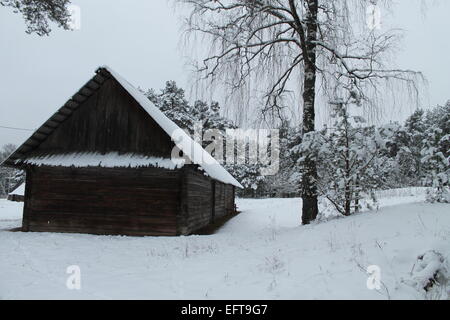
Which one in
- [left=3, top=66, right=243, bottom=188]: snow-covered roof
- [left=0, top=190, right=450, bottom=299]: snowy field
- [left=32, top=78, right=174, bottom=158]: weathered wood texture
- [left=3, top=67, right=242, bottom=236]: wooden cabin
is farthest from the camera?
[left=32, top=78, right=174, bottom=158]: weathered wood texture

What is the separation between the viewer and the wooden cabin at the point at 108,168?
11844mm

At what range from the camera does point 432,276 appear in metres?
3.93

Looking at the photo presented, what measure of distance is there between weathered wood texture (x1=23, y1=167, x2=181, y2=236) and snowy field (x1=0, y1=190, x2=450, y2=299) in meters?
3.11

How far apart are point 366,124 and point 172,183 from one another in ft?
23.1

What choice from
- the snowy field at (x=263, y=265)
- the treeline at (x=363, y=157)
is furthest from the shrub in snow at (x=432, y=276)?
the treeline at (x=363, y=157)

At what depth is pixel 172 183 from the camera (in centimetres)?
1197

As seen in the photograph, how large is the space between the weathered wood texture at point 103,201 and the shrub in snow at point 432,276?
28.8 ft

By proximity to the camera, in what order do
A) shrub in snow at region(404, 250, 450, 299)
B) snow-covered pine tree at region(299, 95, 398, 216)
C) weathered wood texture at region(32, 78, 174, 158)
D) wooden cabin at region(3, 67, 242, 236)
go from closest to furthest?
shrub in snow at region(404, 250, 450, 299) → snow-covered pine tree at region(299, 95, 398, 216) → wooden cabin at region(3, 67, 242, 236) → weathered wood texture at region(32, 78, 174, 158)

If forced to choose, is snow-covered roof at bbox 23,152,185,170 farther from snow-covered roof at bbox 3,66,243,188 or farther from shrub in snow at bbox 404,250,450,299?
shrub in snow at bbox 404,250,450,299

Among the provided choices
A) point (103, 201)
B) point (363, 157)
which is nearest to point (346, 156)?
point (363, 157)

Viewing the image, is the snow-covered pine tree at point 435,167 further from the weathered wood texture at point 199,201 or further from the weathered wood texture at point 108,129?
the weathered wood texture at point 108,129

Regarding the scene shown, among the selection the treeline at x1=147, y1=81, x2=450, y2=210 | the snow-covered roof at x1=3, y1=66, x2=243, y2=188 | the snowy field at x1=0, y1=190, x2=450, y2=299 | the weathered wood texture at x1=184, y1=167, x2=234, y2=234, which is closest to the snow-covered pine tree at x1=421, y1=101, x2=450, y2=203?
the treeline at x1=147, y1=81, x2=450, y2=210

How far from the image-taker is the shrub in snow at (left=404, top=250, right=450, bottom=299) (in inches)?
150
